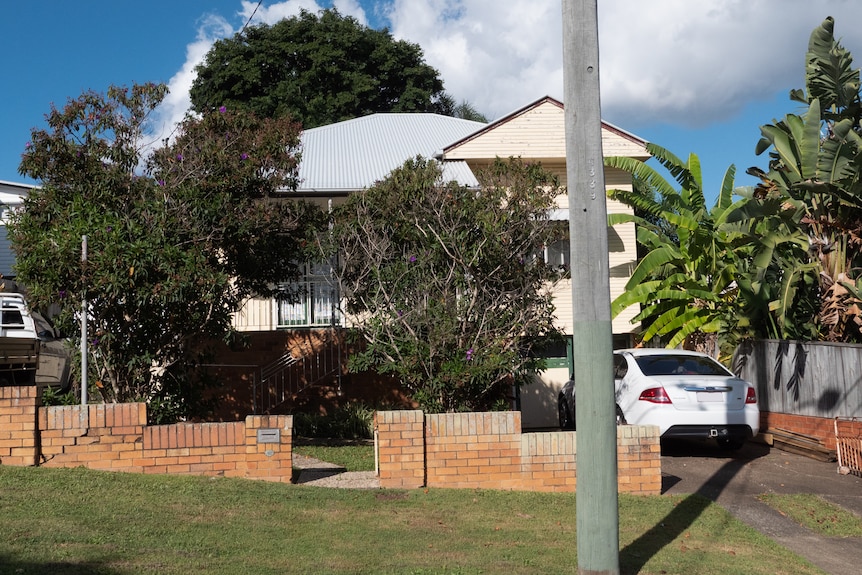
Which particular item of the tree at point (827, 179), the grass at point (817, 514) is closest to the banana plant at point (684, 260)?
the tree at point (827, 179)

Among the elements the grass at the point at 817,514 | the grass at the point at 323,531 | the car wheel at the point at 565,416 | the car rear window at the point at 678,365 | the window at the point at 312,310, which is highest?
the window at the point at 312,310

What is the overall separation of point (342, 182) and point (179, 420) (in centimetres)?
771

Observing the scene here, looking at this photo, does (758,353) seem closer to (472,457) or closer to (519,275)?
(519,275)

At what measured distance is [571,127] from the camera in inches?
257

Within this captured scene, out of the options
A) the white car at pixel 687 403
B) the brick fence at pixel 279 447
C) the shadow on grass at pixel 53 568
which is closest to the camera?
the shadow on grass at pixel 53 568

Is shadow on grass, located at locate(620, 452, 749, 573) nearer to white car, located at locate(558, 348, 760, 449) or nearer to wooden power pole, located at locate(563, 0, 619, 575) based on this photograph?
white car, located at locate(558, 348, 760, 449)

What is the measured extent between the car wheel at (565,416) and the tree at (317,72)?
66.7ft

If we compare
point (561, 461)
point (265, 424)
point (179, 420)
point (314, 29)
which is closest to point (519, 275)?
point (561, 461)

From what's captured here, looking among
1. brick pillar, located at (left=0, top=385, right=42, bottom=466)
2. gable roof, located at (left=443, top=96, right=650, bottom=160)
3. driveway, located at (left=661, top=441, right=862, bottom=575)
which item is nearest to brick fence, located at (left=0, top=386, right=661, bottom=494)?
brick pillar, located at (left=0, top=385, right=42, bottom=466)

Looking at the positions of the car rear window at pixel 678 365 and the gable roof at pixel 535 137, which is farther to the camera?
the gable roof at pixel 535 137

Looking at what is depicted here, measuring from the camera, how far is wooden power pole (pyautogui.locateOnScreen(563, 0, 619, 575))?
6348mm

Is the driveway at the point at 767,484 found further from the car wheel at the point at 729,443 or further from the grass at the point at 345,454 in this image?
the grass at the point at 345,454

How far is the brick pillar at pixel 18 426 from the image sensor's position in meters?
9.02

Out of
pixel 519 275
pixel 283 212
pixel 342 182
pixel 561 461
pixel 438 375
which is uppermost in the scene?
pixel 342 182
